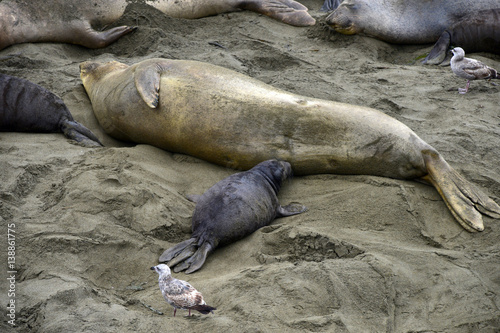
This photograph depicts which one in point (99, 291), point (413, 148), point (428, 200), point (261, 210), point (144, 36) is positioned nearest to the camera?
point (99, 291)

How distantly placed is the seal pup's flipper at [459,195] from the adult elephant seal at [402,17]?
3.52 m

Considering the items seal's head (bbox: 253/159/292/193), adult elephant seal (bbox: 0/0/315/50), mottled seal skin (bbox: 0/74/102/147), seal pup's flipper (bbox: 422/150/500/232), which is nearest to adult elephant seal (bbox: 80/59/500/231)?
seal pup's flipper (bbox: 422/150/500/232)

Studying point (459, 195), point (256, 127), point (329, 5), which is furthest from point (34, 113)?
point (329, 5)

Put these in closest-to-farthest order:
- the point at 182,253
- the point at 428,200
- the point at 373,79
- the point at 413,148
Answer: the point at 182,253, the point at 428,200, the point at 413,148, the point at 373,79

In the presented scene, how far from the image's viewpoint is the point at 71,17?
6.39m

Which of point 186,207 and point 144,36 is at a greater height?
point 144,36

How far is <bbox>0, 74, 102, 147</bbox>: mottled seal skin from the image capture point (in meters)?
4.25

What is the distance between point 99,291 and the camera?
2578 mm

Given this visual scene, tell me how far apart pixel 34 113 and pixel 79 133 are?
16.3 inches

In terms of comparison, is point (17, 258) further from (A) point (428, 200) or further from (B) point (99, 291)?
(A) point (428, 200)

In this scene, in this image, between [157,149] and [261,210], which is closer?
A: [261,210]

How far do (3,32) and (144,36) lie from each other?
1524mm

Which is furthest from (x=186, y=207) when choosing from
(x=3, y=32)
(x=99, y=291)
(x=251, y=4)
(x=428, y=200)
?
(x=251, y=4)

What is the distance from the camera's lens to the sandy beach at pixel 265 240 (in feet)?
7.73
